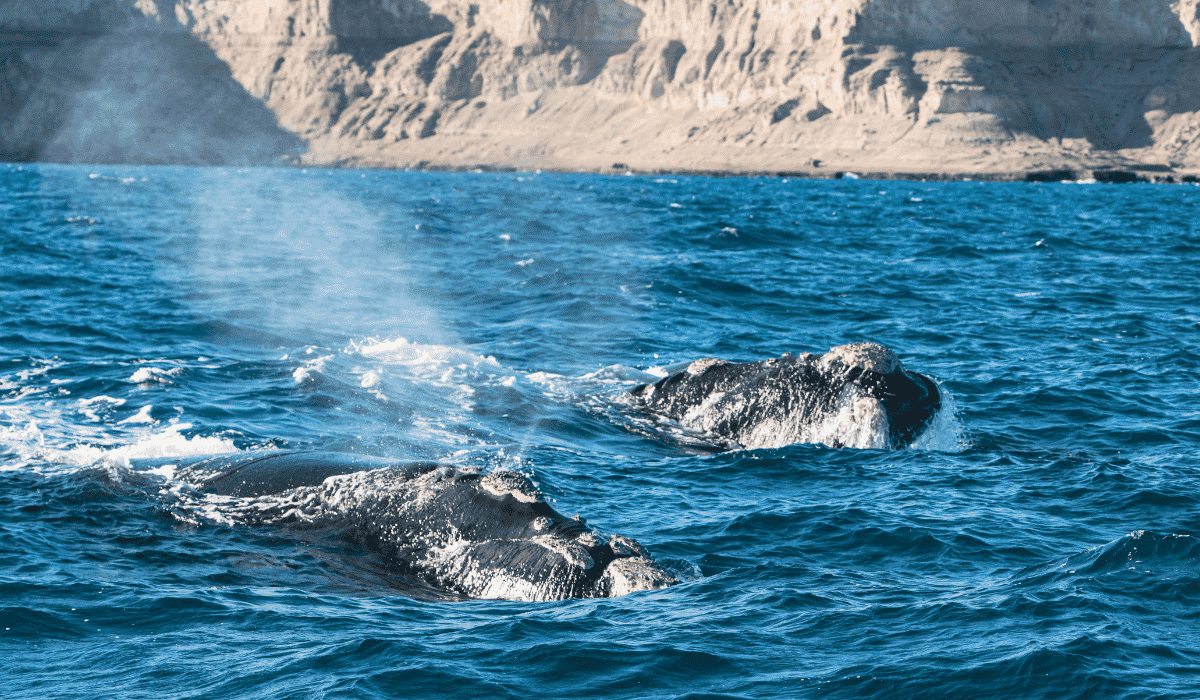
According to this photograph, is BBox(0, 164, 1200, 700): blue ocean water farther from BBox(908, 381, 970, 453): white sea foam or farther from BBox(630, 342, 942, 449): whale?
BBox(630, 342, 942, 449): whale

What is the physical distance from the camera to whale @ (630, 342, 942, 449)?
16.1 m

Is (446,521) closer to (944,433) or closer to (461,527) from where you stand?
(461,527)

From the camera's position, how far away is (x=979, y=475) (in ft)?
47.7

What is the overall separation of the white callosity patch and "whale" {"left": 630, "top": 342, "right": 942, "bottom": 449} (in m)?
6.02

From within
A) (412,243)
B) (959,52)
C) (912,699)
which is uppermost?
(959,52)

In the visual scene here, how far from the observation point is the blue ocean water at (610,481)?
845cm

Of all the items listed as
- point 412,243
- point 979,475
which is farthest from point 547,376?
point 412,243

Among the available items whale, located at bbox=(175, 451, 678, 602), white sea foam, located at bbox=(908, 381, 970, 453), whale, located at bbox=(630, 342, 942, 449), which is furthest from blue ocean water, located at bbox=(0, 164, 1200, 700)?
whale, located at bbox=(630, 342, 942, 449)

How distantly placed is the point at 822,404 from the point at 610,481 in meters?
4.11

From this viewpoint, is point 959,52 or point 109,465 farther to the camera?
point 959,52

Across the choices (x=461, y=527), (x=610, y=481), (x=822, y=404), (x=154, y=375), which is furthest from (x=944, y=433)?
(x=154, y=375)

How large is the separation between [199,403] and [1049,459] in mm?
13444

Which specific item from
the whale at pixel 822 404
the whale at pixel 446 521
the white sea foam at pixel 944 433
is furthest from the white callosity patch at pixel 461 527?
the white sea foam at pixel 944 433

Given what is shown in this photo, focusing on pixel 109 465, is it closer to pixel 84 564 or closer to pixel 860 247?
pixel 84 564
